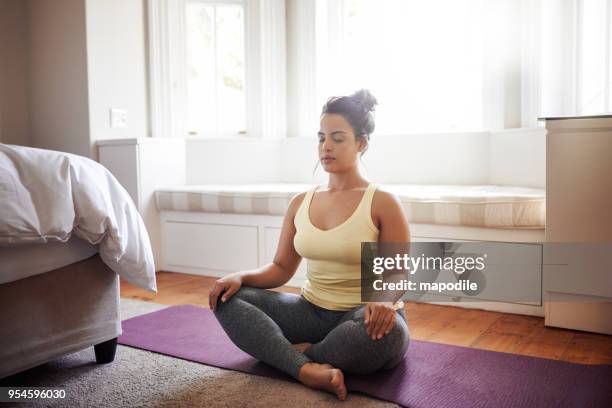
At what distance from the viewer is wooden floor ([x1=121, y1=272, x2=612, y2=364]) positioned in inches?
76.2

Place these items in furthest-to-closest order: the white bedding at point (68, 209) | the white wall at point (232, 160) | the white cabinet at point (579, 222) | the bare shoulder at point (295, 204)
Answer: the white wall at point (232, 160)
the white cabinet at point (579, 222)
the bare shoulder at point (295, 204)
the white bedding at point (68, 209)

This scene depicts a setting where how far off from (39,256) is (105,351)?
16.9 inches

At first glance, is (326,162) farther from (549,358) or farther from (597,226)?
(597,226)

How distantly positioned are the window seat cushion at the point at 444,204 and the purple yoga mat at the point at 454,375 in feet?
1.98

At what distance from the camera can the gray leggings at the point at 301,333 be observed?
1522 millimetres

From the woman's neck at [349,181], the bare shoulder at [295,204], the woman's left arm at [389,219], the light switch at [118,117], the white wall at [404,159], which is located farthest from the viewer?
the light switch at [118,117]

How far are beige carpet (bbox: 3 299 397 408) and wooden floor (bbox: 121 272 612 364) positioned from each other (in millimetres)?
717

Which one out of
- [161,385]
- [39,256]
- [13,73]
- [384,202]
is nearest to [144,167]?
[13,73]

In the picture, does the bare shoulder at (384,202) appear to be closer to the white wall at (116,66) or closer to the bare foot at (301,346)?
the bare foot at (301,346)

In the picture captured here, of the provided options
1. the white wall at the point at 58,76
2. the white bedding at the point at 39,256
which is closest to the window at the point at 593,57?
the white bedding at the point at 39,256

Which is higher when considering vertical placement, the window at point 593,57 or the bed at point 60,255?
the window at point 593,57

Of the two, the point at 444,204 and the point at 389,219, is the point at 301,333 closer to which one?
the point at 389,219

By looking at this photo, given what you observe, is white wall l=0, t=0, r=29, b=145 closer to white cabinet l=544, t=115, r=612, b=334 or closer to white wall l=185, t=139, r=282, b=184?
white wall l=185, t=139, r=282, b=184

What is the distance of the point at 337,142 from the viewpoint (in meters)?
1.67
